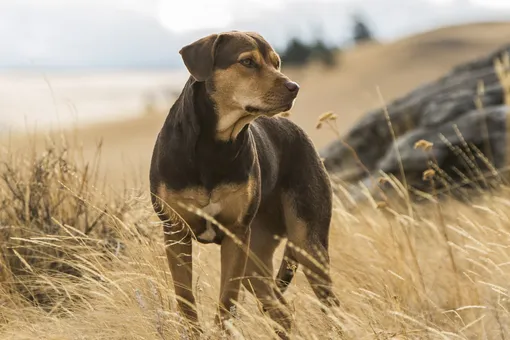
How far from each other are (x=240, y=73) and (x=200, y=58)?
7.2 inches

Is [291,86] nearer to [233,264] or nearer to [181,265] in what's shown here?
[233,264]

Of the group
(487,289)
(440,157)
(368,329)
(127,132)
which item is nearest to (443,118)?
(440,157)

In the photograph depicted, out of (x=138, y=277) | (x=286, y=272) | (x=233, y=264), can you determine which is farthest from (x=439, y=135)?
(x=138, y=277)

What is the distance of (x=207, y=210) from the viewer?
138 inches

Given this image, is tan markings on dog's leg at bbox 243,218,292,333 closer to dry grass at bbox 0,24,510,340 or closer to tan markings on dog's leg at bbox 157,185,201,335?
dry grass at bbox 0,24,510,340

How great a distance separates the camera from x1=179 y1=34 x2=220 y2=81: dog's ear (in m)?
3.39

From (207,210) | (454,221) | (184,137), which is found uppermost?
(184,137)

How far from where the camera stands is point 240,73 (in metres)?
3.43

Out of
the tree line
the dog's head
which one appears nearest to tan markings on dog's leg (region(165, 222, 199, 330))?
the dog's head

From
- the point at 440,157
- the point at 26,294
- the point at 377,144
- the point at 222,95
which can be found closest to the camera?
the point at 222,95

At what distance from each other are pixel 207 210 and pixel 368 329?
938 mm

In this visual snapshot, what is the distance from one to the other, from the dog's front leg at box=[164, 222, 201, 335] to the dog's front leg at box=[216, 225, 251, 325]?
14 cm

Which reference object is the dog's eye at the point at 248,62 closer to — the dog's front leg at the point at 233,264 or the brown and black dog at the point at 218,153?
the brown and black dog at the point at 218,153

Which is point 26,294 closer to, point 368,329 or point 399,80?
point 368,329
